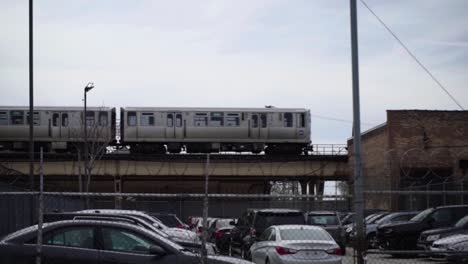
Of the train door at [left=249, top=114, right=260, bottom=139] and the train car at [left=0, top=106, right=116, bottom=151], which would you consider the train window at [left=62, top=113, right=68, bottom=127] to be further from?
the train door at [left=249, top=114, right=260, bottom=139]

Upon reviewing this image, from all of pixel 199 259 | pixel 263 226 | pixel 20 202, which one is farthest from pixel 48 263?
pixel 20 202

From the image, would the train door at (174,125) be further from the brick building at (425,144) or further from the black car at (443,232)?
the black car at (443,232)

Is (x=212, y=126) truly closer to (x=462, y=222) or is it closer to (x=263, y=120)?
(x=263, y=120)

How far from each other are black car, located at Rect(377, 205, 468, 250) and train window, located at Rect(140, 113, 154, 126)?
31341mm

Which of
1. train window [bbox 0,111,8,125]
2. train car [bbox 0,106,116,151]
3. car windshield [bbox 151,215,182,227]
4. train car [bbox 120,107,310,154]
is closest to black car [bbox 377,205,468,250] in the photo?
car windshield [bbox 151,215,182,227]

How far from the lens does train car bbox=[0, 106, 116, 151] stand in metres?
52.9

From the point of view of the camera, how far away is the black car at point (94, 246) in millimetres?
10727

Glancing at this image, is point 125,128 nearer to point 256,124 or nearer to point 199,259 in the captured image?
point 256,124

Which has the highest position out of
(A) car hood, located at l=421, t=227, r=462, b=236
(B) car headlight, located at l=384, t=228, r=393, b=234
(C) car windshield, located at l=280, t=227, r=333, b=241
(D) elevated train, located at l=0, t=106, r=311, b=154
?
(D) elevated train, located at l=0, t=106, r=311, b=154

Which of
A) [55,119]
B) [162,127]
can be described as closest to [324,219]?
[162,127]

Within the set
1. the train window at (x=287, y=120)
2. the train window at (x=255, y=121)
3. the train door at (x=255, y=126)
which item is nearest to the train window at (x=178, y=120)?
the train door at (x=255, y=126)

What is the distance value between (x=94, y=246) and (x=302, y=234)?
18.9 feet

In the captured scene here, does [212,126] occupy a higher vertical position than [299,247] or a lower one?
higher

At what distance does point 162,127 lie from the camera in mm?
54000
